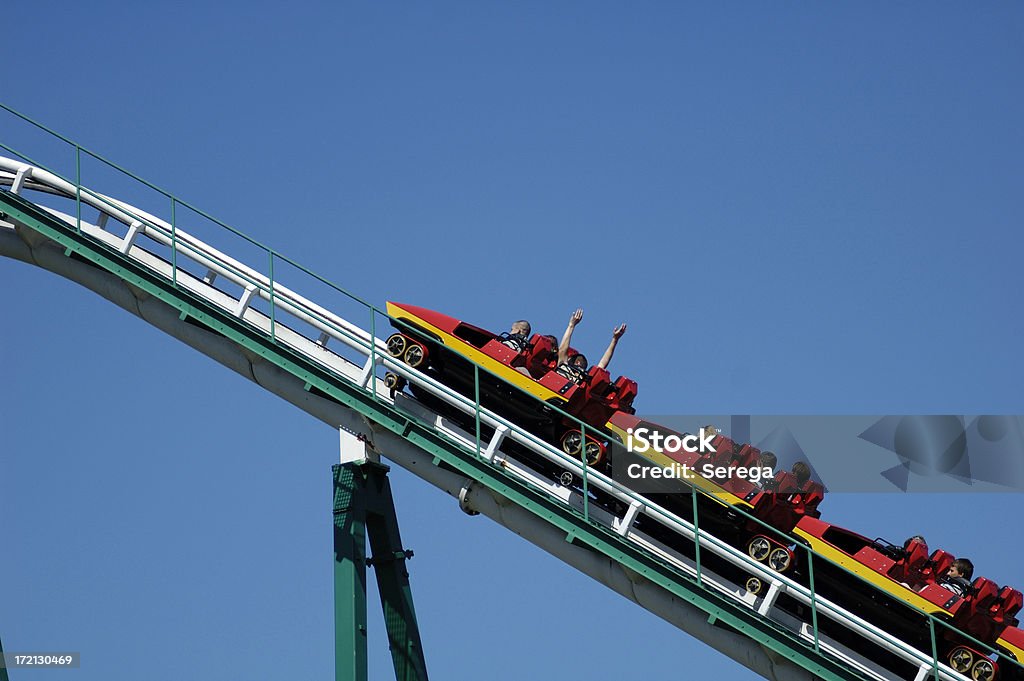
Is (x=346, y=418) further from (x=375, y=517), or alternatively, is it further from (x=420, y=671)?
(x=420, y=671)

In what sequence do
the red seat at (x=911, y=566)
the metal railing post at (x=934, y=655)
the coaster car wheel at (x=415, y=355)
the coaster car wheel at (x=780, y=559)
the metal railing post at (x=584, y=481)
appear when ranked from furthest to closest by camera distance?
the coaster car wheel at (x=415, y=355), the red seat at (x=911, y=566), the coaster car wheel at (x=780, y=559), the metal railing post at (x=584, y=481), the metal railing post at (x=934, y=655)

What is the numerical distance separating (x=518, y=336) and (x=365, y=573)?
9.83 ft

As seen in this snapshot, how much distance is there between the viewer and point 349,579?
16938mm

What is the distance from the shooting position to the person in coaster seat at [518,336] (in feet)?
57.9

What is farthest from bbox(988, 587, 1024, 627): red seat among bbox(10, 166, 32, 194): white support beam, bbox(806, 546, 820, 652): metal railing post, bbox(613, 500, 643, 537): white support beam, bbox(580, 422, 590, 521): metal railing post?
bbox(10, 166, 32, 194): white support beam

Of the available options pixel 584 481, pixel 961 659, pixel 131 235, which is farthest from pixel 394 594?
pixel 961 659

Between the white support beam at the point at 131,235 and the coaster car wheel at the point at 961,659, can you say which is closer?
the coaster car wheel at the point at 961,659

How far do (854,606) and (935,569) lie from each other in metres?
0.96

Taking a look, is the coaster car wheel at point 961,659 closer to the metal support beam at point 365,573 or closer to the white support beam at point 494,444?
the white support beam at point 494,444

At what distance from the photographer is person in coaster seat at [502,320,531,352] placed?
17.7 m

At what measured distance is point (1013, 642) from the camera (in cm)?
1611

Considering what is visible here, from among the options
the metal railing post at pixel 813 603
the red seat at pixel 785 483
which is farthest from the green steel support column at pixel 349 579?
the metal railing post at pixel 813 603

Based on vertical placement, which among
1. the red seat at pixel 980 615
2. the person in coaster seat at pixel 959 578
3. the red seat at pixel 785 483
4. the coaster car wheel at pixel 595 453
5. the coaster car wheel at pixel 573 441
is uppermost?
the coaster car wheel at pixel 573 441

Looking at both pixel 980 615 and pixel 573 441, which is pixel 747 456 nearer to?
pixel 573 441
